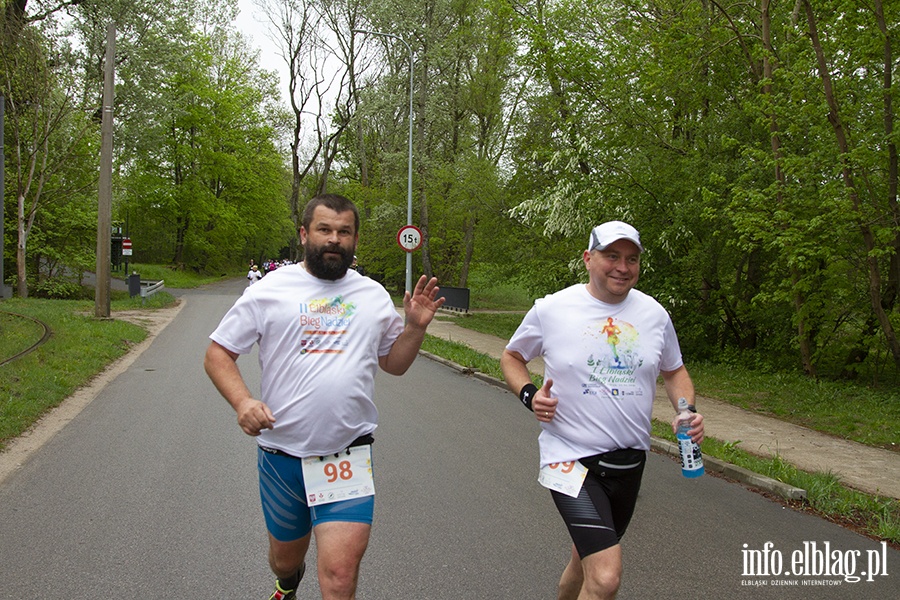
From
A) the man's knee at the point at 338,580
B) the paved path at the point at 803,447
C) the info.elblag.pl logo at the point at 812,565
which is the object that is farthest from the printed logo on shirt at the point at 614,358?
the paved path at the point at 803,447

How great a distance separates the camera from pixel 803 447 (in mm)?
9188

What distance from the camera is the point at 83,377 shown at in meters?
12.3

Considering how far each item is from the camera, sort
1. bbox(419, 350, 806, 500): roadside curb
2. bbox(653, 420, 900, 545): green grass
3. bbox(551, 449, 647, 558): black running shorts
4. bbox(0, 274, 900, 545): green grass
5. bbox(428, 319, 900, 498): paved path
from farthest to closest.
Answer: bbox(428, 319, 900, 498): paved path
bbox(419, 350, 806, 500): roadside curb
bbox(0, 274, 900, 545): green grass
bbox(653, 420, 900, 545): green grass
bbox(551, 449, 647, 558): black running shorts

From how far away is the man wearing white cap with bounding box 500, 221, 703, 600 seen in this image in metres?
3.18

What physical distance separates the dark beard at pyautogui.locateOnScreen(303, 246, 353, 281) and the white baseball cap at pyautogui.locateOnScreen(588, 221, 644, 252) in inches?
40.6

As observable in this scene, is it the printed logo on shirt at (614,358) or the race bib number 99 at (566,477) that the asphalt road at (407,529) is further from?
the printed logo on shirt at (614,358)

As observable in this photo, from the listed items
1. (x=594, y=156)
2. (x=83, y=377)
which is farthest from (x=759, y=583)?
(x=594, y=156)

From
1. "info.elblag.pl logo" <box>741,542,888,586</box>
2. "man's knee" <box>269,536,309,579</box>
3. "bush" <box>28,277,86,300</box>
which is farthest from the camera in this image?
"bush" <box>28,277,86,300</box>

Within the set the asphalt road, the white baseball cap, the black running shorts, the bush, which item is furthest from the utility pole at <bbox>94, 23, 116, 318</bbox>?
the black running shorts

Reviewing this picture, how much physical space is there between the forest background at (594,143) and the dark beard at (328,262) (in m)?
9.87

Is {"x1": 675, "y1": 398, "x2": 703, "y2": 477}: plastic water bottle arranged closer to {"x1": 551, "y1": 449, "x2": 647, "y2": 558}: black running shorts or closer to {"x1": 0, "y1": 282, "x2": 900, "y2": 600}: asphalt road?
{"x1": 551, "y1": 449, "x2": 647, "y2": 558}: black running shorts

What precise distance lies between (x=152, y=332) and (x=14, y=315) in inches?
125

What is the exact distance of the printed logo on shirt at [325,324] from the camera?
322cm

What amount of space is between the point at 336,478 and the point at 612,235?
4.89 ft
